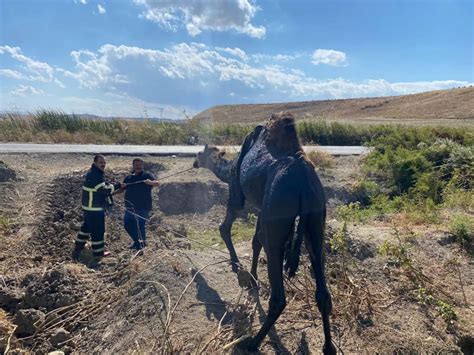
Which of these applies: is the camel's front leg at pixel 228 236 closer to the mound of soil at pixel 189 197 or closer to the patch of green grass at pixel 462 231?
the patch of green grass at pixel 462 231

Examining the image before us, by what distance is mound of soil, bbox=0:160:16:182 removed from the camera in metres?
10.8

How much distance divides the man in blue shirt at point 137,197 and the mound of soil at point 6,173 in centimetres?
462

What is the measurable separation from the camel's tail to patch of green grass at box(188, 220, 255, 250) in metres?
4.05

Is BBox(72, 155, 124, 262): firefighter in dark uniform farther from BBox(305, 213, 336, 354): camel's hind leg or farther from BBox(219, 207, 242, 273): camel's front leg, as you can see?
BBox(305, 213, 336, 354): camel's hind leg

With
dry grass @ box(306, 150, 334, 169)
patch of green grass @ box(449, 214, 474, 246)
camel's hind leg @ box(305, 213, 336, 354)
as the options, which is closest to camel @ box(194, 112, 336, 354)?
camel's hind leg @ box(305, 213, 336, 354)

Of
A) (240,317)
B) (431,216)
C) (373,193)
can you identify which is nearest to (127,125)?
(373,193)

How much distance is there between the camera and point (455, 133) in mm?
16000

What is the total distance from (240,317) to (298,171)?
1842 millimetres

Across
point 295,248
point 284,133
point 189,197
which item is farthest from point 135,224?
point 295,248

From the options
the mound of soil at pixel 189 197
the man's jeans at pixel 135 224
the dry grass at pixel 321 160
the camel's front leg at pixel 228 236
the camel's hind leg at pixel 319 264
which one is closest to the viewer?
the camel's hind leg at pixel 319 264

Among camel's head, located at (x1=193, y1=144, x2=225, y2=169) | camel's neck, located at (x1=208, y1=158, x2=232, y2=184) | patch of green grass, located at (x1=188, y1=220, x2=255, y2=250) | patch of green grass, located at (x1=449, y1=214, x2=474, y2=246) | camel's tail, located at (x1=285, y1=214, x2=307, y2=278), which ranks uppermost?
camel's head, located at (x1=193, y1=144, x2=225, y2=169)

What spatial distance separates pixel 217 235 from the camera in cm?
984

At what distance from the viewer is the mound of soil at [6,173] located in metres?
→ 10.8

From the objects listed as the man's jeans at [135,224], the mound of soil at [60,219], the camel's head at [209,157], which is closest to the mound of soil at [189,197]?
the mound of soil at [60,219]
